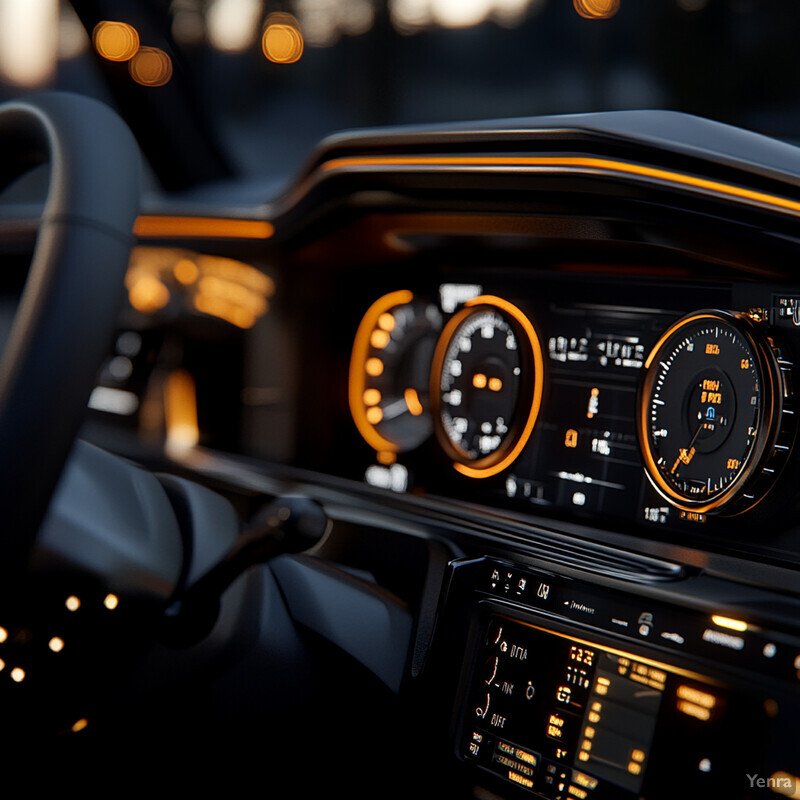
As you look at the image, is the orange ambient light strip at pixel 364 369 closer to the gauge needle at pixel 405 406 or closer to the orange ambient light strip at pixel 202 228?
the gauge needle at pixel 405 406

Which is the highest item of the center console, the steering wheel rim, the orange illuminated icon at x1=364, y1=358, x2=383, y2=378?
the orange illuminated icon at x1=364, y1=358, x2=383, y2=378

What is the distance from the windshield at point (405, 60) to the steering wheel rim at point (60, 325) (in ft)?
3.10

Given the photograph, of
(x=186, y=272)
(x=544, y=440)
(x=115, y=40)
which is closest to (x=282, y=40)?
(x=115, y=40)

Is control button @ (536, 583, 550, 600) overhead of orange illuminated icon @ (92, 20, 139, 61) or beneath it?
beneath

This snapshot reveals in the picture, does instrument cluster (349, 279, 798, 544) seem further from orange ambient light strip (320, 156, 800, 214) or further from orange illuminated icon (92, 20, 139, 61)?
orange illuminated icon (92, 20, 139, 61)

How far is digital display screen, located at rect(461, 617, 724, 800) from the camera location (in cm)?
99

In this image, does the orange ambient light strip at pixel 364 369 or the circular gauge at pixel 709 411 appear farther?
the orange ambient light strip at pixel 364 369

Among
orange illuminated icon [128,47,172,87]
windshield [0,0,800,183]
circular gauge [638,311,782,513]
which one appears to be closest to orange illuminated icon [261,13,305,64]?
windshield [0,0,800,183]

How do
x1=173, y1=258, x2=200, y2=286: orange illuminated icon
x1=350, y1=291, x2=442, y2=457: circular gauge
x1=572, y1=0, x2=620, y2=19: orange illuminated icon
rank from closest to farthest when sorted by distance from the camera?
x1=350, y1=291, x2=442, y2=457: circular gauge
x1=173, y1=258, x2=200, y2=286: orange illuminated icon
x1=572, y1=0, x2=620, y2=19: orange illuminated icon

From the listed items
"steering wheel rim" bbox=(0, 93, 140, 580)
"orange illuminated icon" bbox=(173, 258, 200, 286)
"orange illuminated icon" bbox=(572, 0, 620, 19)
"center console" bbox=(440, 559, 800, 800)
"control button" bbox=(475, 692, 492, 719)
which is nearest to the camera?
"steering wheel rim" bbox=(0, 93, 140, 580)

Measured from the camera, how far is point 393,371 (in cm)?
160

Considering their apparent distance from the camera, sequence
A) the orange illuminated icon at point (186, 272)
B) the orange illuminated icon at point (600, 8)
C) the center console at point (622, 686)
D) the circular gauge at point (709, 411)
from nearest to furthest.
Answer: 1. the center console at point (622, 686)
2. the circular gauge at point (709, 411)
3. the orange illuminated icon at point (186, 272)
4. the orange illuminated icon at point (600, 8)

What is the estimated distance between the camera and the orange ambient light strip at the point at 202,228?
1.61 m

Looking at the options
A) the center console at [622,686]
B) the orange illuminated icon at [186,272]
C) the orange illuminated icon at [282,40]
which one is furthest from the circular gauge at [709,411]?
the orange illuminated icon at [282,40]
